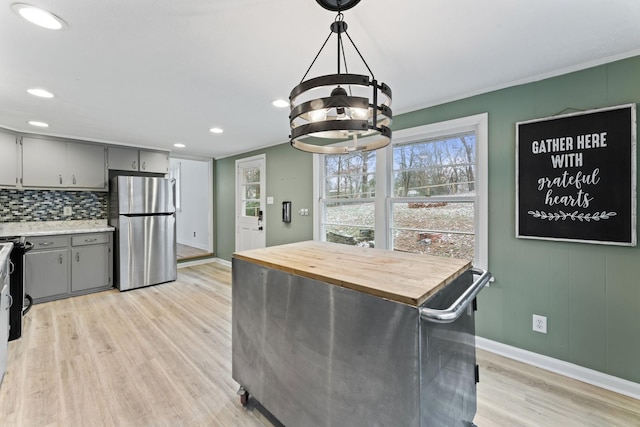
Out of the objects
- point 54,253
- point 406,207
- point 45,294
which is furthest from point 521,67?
point 45,294

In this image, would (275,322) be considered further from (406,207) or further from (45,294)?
(45,294)

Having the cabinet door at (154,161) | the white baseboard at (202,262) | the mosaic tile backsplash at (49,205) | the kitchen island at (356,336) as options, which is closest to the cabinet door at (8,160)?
the mosaic tile backsplash at (49,205)

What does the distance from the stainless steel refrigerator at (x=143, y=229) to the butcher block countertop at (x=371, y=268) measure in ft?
10.5

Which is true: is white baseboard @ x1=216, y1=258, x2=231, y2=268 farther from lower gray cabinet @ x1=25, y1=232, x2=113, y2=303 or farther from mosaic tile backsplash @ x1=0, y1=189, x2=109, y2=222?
mosaic tile backsplash @ x1=0, y1=189, x2=109, y2=222

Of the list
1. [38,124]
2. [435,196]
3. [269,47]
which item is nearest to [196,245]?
[38,124]

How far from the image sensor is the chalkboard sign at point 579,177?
1863 mm

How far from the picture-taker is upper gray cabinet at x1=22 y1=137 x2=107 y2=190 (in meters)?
3.72

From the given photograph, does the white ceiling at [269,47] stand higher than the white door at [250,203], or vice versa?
the white ceiling at [269,47]

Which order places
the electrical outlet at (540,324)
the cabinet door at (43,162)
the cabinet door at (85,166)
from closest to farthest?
the electrical outlet at (540,324) → the cabinet door at (43,162) → the cabinet door at (85,166)

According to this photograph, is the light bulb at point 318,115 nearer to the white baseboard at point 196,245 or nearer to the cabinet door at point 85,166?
the cabinet door at point 85,166

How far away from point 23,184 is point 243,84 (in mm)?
3518

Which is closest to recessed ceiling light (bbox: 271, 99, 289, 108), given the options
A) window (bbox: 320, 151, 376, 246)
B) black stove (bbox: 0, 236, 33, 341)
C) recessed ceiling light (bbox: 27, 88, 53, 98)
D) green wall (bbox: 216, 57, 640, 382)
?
window (bbox: 320, 151, 376, 246)

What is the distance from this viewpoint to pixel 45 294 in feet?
11.8

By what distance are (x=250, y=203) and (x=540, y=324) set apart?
4311mm
